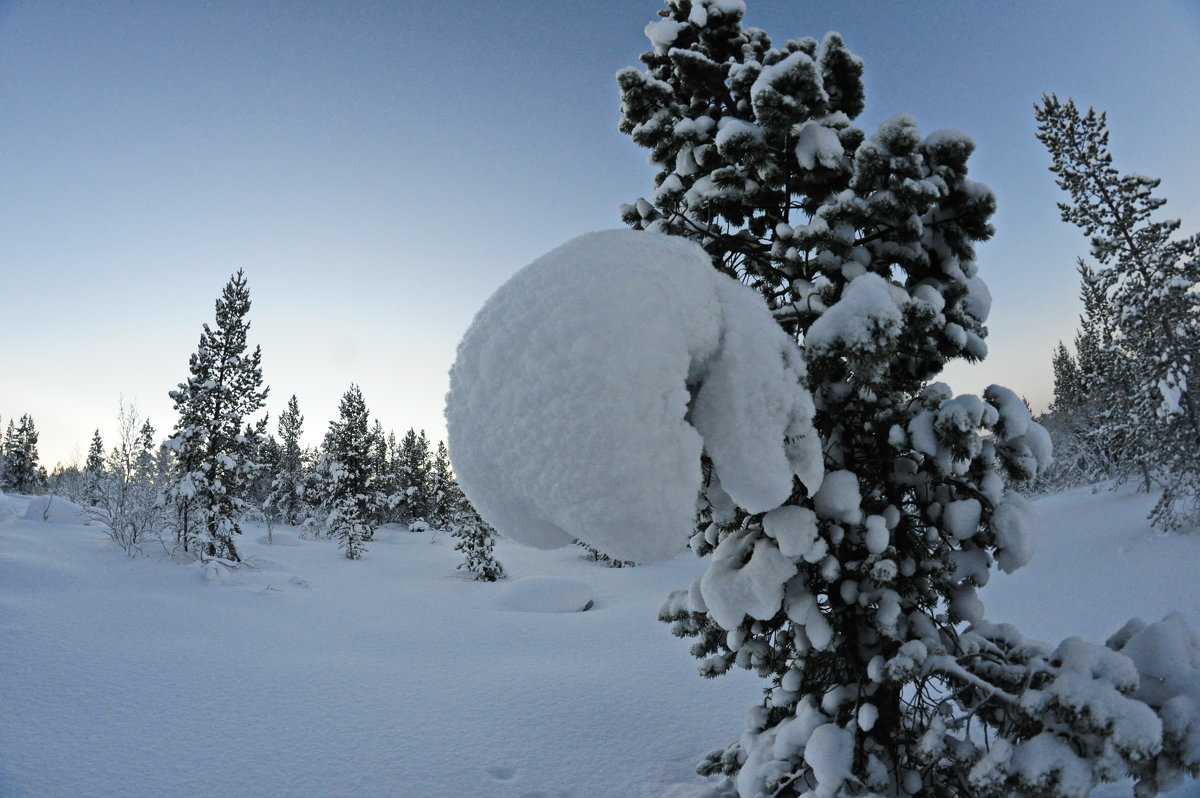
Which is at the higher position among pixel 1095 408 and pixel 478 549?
pixel 1095 408

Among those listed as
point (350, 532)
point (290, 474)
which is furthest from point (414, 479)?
point (350, 532)

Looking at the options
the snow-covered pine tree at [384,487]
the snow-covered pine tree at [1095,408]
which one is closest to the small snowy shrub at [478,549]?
the snow-covered pine tree at [1095,408]

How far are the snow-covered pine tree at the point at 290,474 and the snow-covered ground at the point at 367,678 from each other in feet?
93.1

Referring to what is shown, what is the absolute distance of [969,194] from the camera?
311cm

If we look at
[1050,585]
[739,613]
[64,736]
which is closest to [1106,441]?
[1050,585]

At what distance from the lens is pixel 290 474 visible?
44.0 meters

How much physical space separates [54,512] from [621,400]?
2486cm

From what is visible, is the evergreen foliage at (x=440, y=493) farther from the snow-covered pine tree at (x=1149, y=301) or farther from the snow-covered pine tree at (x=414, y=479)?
the snow-covered pine tree at (x=1149, y=301)

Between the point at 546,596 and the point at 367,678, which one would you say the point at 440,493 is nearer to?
the point at 546,596

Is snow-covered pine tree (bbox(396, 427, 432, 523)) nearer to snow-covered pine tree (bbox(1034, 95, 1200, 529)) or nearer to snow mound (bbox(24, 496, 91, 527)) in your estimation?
snow mound (bbox(24, 496, 91, 527))

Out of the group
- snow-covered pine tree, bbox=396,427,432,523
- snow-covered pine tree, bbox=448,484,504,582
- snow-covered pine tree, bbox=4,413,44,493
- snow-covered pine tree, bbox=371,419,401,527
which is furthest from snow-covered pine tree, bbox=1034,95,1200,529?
snow-covered pine tree, bbox=4,413,44,493

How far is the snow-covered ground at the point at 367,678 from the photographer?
4.21 m

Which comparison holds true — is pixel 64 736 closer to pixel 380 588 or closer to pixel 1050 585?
pixel 380 588

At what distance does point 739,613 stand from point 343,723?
4.66 meters
